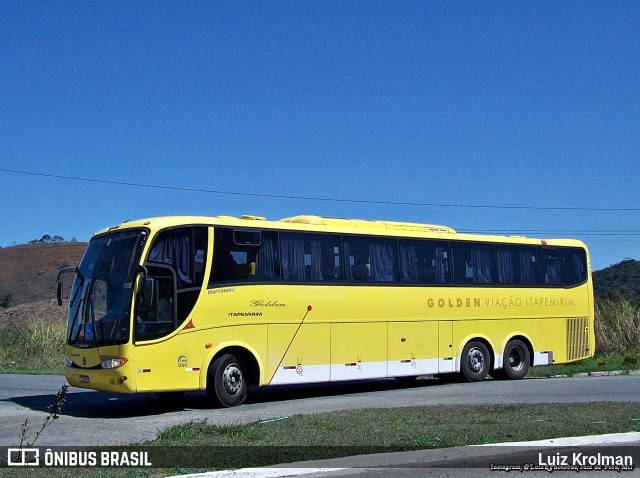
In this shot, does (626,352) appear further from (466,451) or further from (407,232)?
(466,451)

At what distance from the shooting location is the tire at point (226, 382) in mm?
16109

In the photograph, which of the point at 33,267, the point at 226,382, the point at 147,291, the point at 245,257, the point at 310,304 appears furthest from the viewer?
the point at 33,267

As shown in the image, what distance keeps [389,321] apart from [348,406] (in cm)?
383

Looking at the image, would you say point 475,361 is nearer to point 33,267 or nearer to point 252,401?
point 252,401

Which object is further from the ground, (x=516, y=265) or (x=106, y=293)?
(x=516, y=265)

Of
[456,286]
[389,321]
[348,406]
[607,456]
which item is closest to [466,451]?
[607,456]

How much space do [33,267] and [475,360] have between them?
59.5 m

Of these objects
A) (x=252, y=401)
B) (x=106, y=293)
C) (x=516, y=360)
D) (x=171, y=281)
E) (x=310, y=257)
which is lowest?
(x=252, y=401)

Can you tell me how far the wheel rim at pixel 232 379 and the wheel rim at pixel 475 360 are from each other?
6983mm

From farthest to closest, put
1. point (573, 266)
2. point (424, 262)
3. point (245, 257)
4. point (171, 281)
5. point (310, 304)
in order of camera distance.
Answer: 1. point (573, 266)
2. point (424, 262)
3. point (310, 304)
4. point (245, 257)
5. point (171, 281)

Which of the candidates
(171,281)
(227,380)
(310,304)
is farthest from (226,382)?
(310,304)

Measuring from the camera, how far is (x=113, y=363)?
587 inches

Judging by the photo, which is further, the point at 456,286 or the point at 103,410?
the point at 456,286

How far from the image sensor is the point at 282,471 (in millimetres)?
8812
